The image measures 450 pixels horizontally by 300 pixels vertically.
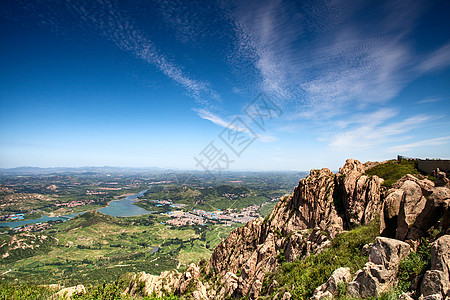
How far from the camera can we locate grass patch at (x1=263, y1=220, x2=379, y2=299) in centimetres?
1158

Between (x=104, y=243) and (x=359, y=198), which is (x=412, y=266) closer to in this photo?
(x=359, y=198)

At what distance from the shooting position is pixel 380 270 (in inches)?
311

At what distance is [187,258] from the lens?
314 feet

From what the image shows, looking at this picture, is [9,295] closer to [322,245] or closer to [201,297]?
[201,297]

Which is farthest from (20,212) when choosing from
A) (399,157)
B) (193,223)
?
(399,157)

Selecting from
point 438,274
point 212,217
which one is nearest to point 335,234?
point 438,274

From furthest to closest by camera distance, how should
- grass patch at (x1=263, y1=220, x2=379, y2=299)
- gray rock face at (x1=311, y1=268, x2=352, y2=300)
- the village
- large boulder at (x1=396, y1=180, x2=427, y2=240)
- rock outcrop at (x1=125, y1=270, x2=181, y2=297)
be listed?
the village < rock outcrop at (x1=125, y1=270, x2=181, y2=297) < grass patch at (x1=263, y1=220, x2=379, y2=299) < large boulder at (x1=396, y1=180, x2=427, y2=240) < gray rock face at (x1=311, y1=268, x2=352, y2=300)

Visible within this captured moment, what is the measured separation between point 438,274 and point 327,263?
8302mm

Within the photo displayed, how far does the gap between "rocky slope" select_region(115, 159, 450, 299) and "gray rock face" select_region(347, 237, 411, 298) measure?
1.3 inches

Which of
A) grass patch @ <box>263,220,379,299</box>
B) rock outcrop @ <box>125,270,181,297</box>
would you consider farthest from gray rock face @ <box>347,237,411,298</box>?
rock outcrop @ <box>125,270,181,297</box>

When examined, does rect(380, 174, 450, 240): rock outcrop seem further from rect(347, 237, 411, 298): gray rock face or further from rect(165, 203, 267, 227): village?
rect(165, 203, 267, 227): village

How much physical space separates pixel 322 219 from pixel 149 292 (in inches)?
911

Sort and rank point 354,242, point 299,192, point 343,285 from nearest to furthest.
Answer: point 343,285 < point 354,242 < point 299,192

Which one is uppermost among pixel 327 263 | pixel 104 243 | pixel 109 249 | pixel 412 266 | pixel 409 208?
pixel 409 208
